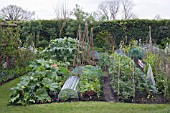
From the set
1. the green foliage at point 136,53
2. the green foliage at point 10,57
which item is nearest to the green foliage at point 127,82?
the green foliage at point 136,53

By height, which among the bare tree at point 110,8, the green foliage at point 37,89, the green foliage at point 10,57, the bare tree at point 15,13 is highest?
the bare tree at point 110,8

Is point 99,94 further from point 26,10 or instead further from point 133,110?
point 26,10

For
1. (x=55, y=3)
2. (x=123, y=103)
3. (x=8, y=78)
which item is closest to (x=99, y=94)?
(x=123, y=103)

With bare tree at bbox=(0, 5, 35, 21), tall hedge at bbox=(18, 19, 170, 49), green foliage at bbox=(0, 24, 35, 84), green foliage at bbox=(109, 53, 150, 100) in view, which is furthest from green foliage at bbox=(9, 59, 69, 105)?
bare tree at bbox=(0, 5, 35, 21)

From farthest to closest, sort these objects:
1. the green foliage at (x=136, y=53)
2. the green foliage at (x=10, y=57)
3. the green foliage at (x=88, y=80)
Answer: the green foliage at (x=136, y=53) < the green foliage at (x=10, y=57) < the green foliage at (x=88, y=80)

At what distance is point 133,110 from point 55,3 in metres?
14.7

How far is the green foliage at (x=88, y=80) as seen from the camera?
221 inches

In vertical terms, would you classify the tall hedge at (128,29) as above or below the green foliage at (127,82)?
above

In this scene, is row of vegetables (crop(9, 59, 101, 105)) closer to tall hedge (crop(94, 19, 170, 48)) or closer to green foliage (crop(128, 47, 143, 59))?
green foliage (crop(128, 47, 143, 59))

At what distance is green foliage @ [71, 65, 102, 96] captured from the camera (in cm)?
560

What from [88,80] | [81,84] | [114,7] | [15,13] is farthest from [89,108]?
[114,7]

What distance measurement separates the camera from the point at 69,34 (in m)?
13.5

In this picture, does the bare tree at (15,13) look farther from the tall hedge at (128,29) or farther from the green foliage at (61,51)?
the green foliage at (61,51)

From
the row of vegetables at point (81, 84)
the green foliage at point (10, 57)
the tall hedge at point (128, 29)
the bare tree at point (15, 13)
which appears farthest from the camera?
the bare tree at point (15, 13)
